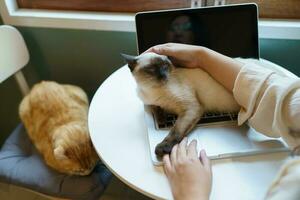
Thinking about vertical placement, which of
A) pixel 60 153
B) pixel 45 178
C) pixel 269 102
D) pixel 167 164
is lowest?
pixel 45 178

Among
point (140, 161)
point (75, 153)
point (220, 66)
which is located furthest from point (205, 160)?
point (75, 153)

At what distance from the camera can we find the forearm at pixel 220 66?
74cm

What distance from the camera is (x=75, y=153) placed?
900 mm

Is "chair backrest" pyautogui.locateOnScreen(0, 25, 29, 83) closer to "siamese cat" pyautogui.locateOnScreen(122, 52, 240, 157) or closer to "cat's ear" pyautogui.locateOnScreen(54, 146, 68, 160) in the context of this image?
"cat's ear" pyautogui.locateOnScreen(54, 146, 68, 160)

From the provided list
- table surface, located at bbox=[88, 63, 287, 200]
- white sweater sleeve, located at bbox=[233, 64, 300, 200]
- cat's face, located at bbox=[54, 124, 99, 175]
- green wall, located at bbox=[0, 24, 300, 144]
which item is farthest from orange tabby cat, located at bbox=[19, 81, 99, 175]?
white sweater sleeve, located at bbox=[233, 64, 300, 200]

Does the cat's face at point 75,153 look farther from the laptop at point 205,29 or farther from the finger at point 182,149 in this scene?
the finger at point 182,149

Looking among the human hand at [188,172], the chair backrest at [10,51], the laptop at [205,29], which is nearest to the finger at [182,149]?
the human hand at [188,172]

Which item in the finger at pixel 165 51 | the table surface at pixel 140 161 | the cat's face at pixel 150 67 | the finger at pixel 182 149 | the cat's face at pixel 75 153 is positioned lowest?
the cat's face at pixel 75 153

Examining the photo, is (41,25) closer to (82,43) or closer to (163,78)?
(82,43)

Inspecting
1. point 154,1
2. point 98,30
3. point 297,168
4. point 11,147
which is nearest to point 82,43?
point 98,30

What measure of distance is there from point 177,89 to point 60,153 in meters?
0.42

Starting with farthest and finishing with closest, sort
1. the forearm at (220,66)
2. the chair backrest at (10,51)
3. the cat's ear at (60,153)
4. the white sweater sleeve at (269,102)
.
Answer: the chair backrest at (10,51), the cat's ear at (60,153), the forearm at (220,66), the white sweater sleeve at (269,102)

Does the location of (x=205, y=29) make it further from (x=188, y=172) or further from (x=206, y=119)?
(x=188, y=172)

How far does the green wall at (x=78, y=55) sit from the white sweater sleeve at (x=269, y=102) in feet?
1.80
